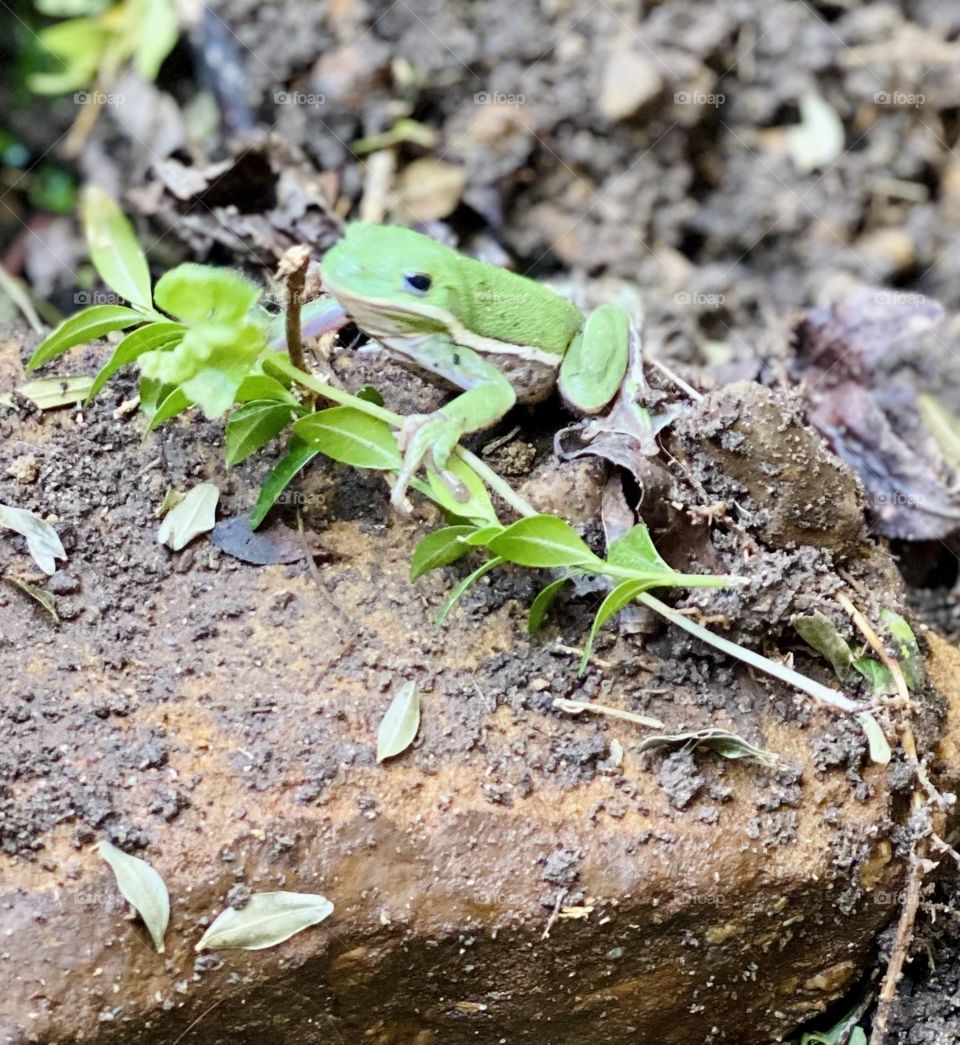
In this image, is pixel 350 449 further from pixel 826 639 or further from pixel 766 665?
pixel 826 639

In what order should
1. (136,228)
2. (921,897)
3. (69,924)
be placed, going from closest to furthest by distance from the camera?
(69,924) < (921,897) < (136,228)

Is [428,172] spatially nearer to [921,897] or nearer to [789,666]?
[789,666]

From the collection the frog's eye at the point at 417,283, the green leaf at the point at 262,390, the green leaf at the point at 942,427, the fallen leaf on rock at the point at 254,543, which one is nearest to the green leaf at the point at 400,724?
the fallen leaf on rock at the point at 254,543

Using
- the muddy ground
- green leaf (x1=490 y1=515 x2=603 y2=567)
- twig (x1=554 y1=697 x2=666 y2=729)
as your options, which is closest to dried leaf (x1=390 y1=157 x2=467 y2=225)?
the muddy ground

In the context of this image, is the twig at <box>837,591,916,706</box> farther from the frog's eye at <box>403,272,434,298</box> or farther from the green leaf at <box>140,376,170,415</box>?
the green leaf at <box>140,376,170,415</box>

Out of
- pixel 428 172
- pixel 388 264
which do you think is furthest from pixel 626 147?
pixel 388 264

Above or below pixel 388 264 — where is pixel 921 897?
below

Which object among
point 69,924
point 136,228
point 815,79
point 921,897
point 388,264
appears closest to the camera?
point 69,924
